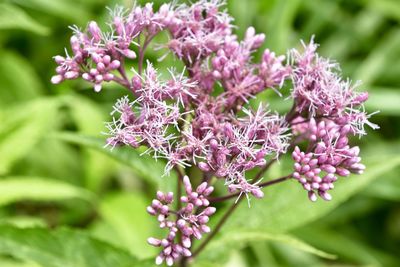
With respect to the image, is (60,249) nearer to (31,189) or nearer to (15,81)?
(31,189)

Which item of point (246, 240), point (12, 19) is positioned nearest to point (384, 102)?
point (246, 240)

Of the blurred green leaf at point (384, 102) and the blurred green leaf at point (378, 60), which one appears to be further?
the blurred green leaf at point (378, 60)

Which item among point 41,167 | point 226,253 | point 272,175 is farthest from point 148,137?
point 41,167

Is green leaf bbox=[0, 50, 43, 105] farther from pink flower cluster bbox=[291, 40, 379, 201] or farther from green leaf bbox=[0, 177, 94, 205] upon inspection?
pink flower cluster bbox=[291, 40, 379, 201]

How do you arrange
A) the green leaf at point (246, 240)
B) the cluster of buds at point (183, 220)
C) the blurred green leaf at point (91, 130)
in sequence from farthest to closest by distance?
the blurred green leaf at point (91, 130)
the green leaf at point (246, 240)
the cluster of buds at point (183, 220)

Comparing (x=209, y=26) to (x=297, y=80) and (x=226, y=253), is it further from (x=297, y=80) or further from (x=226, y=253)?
(x=226, y=253)

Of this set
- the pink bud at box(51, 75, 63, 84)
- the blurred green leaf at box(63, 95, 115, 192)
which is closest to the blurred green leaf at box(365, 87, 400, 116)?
the blurred green leaf at box(63, 95, 115, 192)

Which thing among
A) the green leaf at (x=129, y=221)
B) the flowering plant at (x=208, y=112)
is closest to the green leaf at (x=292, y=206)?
the flowering plant at (x=208, y=112)

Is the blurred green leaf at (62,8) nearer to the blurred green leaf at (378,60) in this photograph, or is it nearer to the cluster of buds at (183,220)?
the blurred green leaf at (378,60)
